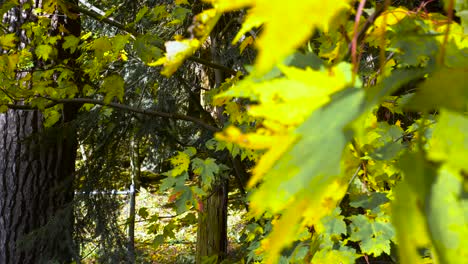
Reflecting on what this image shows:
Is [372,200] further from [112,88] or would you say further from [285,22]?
[112,88]

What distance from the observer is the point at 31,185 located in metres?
4.04

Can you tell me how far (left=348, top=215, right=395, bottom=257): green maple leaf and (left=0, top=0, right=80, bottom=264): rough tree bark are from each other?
294 cm

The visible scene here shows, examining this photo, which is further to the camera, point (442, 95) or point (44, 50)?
point (44, 50)

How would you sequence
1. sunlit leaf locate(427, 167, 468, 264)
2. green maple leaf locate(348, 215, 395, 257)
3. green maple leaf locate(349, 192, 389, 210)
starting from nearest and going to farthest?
sunlit leaf locate(427, 167, 468, 264)
green maple leaf locate(349, 192, 389, 210)
green maple leaf locate(348, 215, 395, 257)

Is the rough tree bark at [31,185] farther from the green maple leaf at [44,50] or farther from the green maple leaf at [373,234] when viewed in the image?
the green maple leaf at [373,234]

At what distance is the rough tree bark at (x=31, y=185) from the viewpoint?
3.96 metres

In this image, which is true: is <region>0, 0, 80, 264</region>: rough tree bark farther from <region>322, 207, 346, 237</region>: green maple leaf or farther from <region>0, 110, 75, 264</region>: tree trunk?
<region>322, 207, 346, 237</region>: green maple leaf

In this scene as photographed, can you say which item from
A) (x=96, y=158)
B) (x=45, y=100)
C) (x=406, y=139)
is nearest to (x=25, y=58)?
(x=45, y=100)

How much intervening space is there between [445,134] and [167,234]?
273 cm

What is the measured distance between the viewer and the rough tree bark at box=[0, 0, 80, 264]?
3961mm

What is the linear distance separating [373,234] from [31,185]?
3.27 metres

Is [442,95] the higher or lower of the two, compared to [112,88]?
lower

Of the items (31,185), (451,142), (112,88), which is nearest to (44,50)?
(112,88)

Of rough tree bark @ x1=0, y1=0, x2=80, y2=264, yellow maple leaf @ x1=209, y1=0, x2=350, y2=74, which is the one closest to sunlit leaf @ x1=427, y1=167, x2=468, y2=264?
yellow maple leaf @ x1=209, y1=0, x2=350, y2=74
